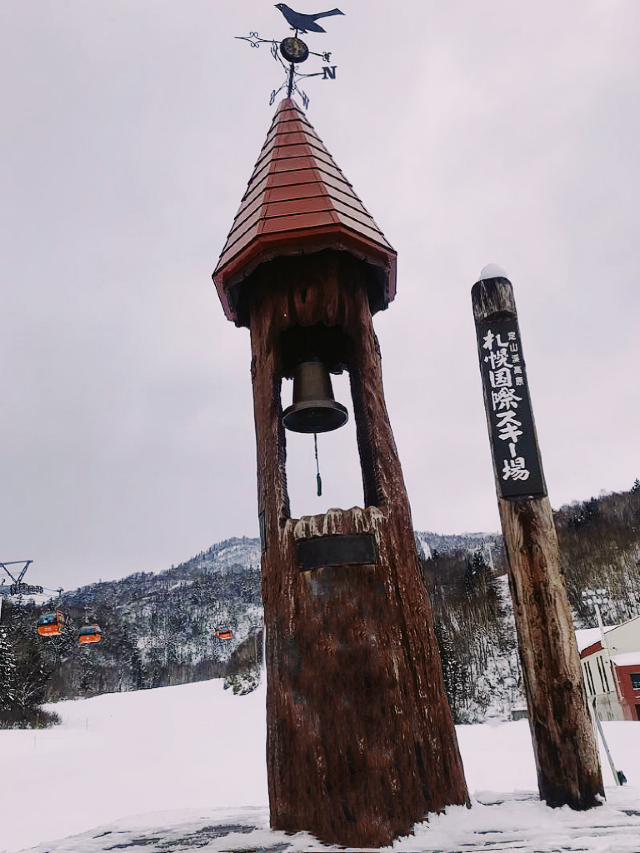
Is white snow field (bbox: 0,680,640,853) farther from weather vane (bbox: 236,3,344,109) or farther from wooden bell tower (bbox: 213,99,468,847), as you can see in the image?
weather vane (bbox: 236,3,344,109)

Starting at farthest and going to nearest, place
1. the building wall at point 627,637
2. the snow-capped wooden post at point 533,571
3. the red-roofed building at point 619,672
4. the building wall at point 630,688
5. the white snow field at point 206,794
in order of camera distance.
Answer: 1. the building wall at point 627,637
2. the red-roofed building at point 619,672
3. the building wall at point 630,688
4. the snow-capped wooden post at point 533,571
5. the white snow field at point 206,794

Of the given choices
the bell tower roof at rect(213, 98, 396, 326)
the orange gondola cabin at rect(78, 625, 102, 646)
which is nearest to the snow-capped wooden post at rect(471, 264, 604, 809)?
the bell tower roof at rect(213, 98, 396, 326)

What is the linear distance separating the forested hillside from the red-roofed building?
182 inches

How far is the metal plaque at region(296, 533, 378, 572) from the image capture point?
12.0 ft

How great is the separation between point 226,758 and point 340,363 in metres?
11.0

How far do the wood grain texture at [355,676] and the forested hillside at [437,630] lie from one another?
12006mm

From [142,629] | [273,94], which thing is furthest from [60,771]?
[142,629]

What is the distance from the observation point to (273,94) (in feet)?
19.2

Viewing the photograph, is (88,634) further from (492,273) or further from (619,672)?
(492,273)

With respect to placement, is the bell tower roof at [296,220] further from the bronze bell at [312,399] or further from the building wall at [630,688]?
the building wall at [630,688]

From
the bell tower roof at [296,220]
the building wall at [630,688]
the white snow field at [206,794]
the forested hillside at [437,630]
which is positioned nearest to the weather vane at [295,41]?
the bell tower roof at [296,220]

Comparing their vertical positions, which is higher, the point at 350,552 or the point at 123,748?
the point at 350,552

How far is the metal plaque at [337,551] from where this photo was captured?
3.64 m

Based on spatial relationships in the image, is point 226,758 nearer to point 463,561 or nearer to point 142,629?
point 463,561
